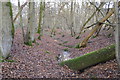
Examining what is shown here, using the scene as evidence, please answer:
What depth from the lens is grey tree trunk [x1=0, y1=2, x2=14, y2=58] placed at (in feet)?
24.3

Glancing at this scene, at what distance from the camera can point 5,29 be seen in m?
7.60

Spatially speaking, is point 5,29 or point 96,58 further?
point 96,58

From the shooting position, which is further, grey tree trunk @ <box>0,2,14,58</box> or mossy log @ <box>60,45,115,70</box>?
mossy log @ <box>60,45,115,70</box>

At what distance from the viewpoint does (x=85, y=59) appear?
26.0 ft

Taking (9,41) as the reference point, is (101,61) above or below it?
below

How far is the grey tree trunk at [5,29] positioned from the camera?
7.40 metres

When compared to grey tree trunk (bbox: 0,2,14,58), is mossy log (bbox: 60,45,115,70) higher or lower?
lower

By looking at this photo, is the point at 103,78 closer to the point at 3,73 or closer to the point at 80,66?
the point at 80,66

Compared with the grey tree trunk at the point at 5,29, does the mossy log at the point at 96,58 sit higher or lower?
lower

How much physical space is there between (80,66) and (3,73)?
436 centimetres

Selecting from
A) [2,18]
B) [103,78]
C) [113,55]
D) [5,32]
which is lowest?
[103,78]

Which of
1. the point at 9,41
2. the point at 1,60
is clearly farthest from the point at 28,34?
the point at 1,60

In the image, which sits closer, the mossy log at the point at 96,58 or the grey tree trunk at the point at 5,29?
the grey tree trunk at the point at 5,29

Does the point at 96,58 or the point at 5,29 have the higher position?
the point at 5,29
